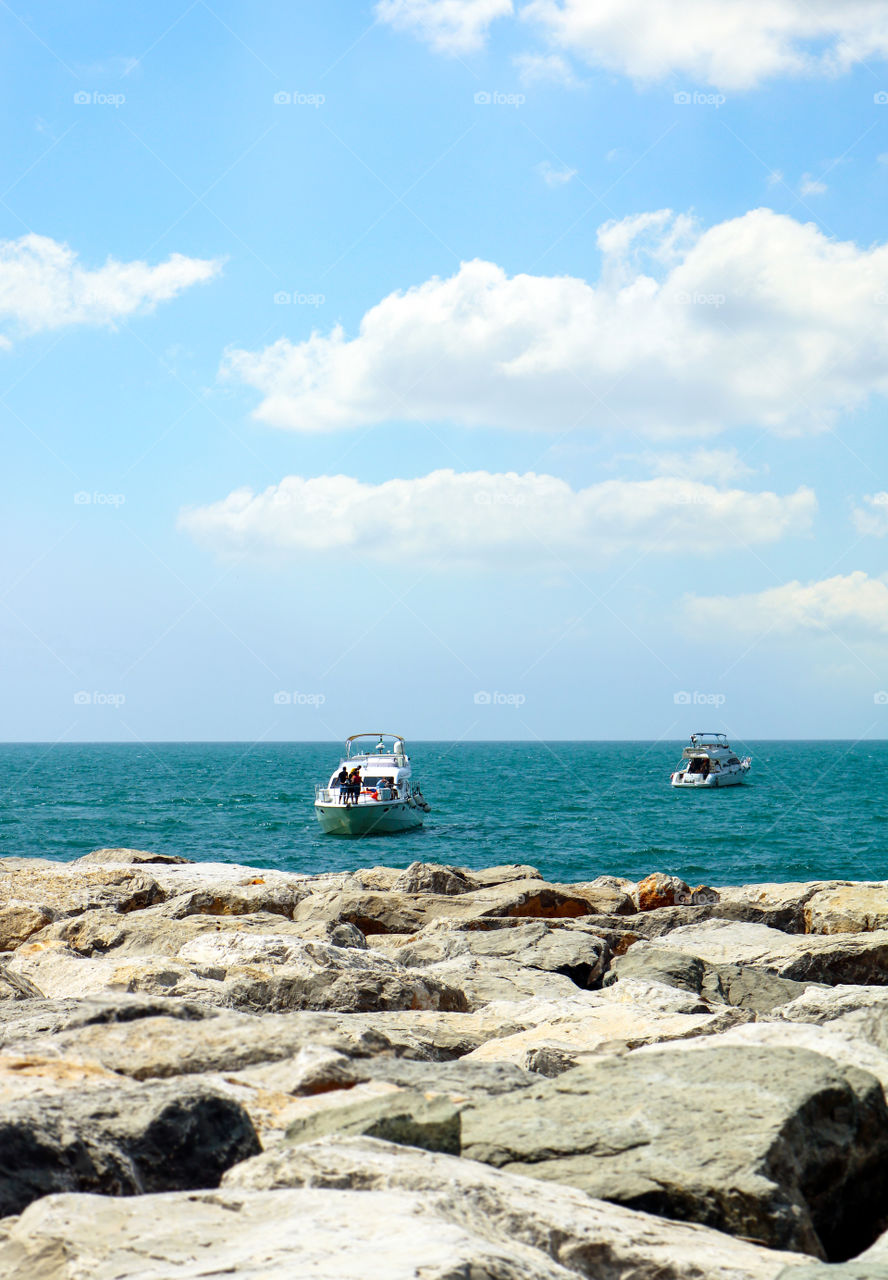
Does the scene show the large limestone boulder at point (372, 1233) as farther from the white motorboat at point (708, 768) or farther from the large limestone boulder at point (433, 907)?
the white motorboat at point (708, 768)

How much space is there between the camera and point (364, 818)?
4159 cm

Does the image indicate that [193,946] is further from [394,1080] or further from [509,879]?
[509,879]

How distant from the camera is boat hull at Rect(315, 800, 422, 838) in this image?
4144 cm

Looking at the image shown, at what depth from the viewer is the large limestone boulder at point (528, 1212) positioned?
349 centimetres

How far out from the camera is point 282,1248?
303 centimetres

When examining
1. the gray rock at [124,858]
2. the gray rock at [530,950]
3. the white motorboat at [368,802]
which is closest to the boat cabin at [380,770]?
the white motorboat at [368,802]

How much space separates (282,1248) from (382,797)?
129 ft

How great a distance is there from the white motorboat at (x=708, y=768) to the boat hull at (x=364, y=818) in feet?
122

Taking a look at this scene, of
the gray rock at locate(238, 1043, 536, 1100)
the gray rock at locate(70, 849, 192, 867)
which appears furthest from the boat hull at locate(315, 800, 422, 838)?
the gray rock at locate(238, 1043, 536, 1100)

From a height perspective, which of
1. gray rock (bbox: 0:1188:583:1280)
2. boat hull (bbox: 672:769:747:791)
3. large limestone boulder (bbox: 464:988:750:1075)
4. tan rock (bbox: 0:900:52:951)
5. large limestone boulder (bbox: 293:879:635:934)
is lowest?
boat hull (bbox: 672:769:747:791)

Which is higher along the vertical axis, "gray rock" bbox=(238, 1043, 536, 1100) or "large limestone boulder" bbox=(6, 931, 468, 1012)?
"gray rock" bbox=(238, 1043, 536, 1100)

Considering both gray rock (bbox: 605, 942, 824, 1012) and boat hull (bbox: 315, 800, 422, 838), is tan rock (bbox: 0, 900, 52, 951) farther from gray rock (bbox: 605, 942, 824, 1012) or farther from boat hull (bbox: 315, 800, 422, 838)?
boat hull (bbox: 315, 800, 422, 838)

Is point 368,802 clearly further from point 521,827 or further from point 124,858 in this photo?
point 124,858

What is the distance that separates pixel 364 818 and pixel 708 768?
40927 millimetres
